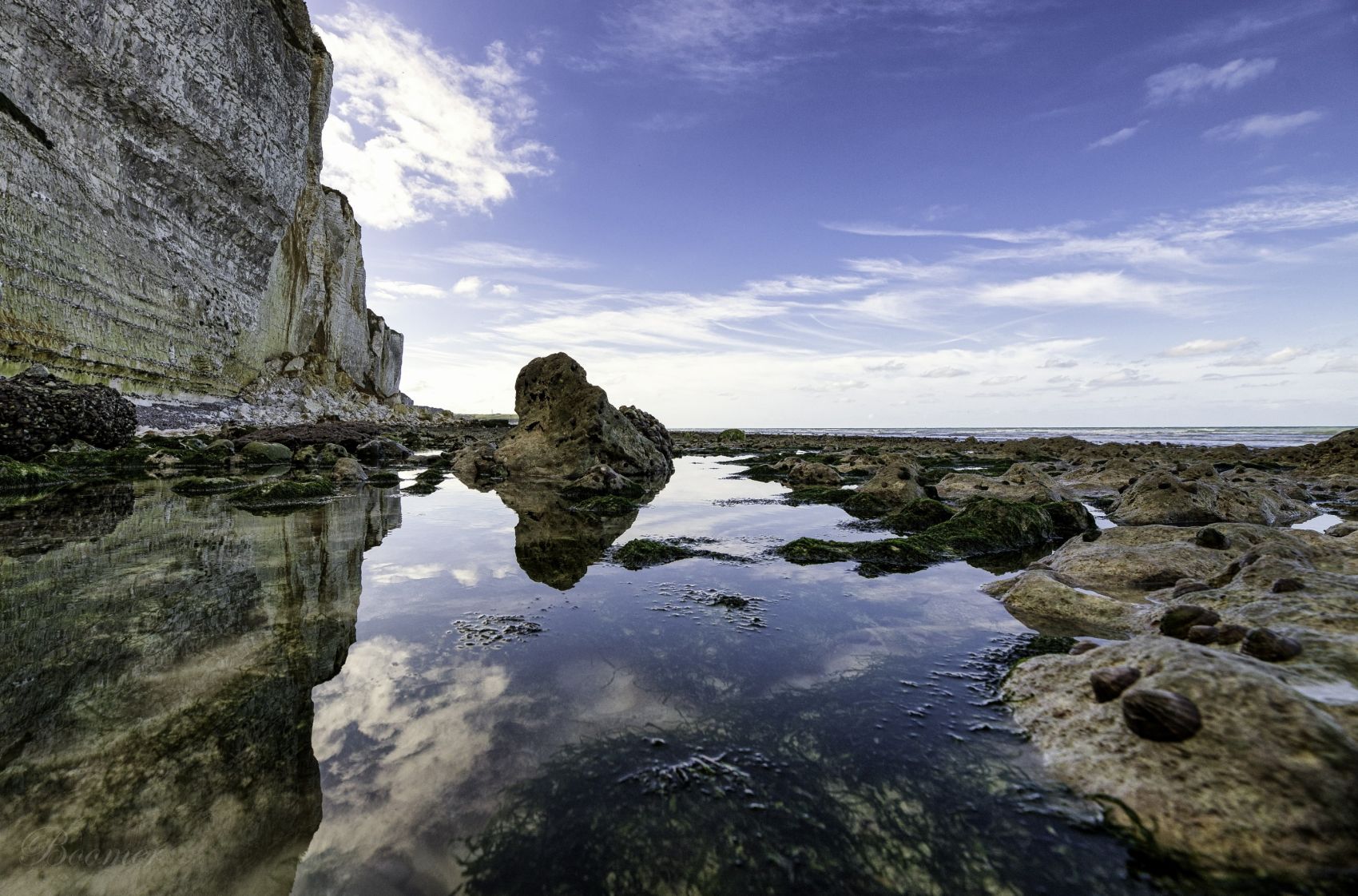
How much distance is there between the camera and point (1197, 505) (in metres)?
9.33

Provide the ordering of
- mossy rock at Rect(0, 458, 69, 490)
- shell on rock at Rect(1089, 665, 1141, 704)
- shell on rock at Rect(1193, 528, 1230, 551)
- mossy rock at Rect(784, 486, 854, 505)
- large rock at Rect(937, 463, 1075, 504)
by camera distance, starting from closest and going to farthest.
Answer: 1. shell on rock at Rect(1089, 665, 1141, 704)
2. shell on rock at Rect(1193, 528, 1230, 551)
3. mossy rock at Rect(0, 458, 69, 490)
4. large rock at Rect(937, 463, 1075, 504)
5. mossy rock at Rect(784, 486, 854, 505)

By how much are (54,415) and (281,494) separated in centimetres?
766

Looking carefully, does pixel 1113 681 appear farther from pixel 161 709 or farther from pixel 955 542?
pixel 161 709

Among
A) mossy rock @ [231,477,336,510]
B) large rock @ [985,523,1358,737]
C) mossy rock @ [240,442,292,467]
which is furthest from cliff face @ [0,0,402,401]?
large rock @ [985,523,1358,737]

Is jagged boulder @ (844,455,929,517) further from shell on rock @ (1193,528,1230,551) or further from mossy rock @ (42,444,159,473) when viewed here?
mossy rock @ (42,444,159,473)

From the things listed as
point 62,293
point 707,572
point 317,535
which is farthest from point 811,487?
point 62,293

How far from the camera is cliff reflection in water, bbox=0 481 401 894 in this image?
6.54 ft

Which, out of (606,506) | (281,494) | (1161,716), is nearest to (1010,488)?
(606,506)

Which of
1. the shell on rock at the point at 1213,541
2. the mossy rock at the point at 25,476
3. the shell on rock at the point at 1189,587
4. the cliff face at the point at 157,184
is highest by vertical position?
the cliff face at the point at 157,184

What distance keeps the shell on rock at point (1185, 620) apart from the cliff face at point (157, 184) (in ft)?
88.2

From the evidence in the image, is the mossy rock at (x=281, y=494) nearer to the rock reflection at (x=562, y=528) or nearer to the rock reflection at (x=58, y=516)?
the rock reflection at (x=58, y=516)

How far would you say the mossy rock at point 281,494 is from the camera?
9437mm

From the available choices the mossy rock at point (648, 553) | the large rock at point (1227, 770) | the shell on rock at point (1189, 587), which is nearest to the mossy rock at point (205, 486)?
the mossy rock at point (648, 553)

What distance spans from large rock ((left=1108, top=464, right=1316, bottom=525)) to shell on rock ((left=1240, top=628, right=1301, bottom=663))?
7.65 m
